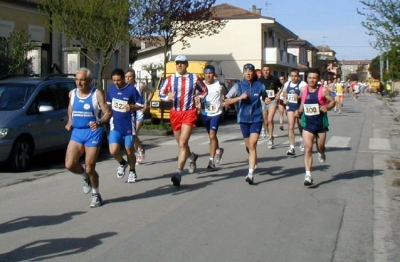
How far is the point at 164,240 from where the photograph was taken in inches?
277

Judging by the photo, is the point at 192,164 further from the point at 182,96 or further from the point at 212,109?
the point at 182,96

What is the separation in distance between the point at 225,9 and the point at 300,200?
158 ft

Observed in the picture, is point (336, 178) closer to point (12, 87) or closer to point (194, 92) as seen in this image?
point (194, 92)

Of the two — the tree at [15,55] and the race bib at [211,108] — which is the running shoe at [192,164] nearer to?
the race bib at [211,108]

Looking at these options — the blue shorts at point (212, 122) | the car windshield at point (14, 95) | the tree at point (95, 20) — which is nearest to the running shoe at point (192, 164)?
the blue shorts at point (212, 122)

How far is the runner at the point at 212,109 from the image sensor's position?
40.3ft

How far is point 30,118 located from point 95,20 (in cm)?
641

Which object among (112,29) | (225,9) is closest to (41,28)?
(112,29)

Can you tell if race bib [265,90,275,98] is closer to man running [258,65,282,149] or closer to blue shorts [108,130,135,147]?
man running [258,65,282,149]

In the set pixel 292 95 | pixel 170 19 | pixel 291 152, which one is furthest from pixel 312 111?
pixel 170 19

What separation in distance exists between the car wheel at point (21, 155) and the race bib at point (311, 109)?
532 centimetres

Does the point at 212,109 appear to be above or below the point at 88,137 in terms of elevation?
above

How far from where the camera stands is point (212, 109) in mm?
12500

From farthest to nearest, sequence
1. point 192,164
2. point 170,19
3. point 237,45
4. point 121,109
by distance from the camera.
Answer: point 237,45 < point 170,19 < point 192,164 < point 121,109
